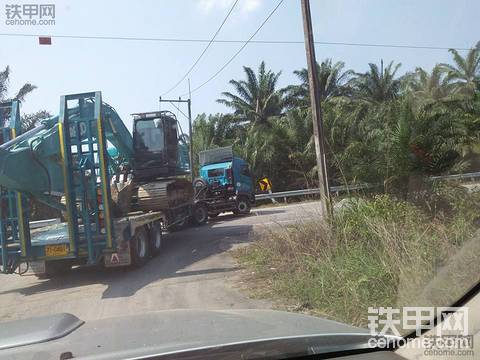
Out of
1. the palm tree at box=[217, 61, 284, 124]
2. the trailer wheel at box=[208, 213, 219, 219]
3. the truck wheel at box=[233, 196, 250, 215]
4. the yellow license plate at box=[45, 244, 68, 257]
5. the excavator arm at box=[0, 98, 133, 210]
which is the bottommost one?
the trailer wheel at box=[208, 213, 219, 219]

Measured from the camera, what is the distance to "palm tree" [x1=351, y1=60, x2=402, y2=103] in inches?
1598

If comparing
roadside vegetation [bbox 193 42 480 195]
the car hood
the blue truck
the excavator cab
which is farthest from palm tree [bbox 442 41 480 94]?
the car hood

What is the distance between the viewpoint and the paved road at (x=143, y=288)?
8.49m

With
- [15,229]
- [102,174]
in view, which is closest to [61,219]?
[15,229]

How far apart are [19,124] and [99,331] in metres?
9.72

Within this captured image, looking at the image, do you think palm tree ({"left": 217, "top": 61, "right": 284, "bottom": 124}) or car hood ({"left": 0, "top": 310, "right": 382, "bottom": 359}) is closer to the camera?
car hood ({"left": 0, "top": 310, "right": 382, "bottom": 359})

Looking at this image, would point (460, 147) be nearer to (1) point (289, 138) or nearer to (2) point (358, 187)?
(2) point (358, 187)

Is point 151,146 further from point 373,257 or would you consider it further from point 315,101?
point 373,257

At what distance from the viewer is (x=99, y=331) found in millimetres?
3191

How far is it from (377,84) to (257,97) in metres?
8.86

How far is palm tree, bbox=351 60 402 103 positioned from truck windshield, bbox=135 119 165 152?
86.6ft

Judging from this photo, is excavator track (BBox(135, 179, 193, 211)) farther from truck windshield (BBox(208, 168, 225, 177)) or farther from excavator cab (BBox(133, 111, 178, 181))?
truck windshield (BBox(208, 168, 225, 177))

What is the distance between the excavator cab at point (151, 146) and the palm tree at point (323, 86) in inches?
979

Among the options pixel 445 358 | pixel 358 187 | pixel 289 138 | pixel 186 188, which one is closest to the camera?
pixel 445 358
